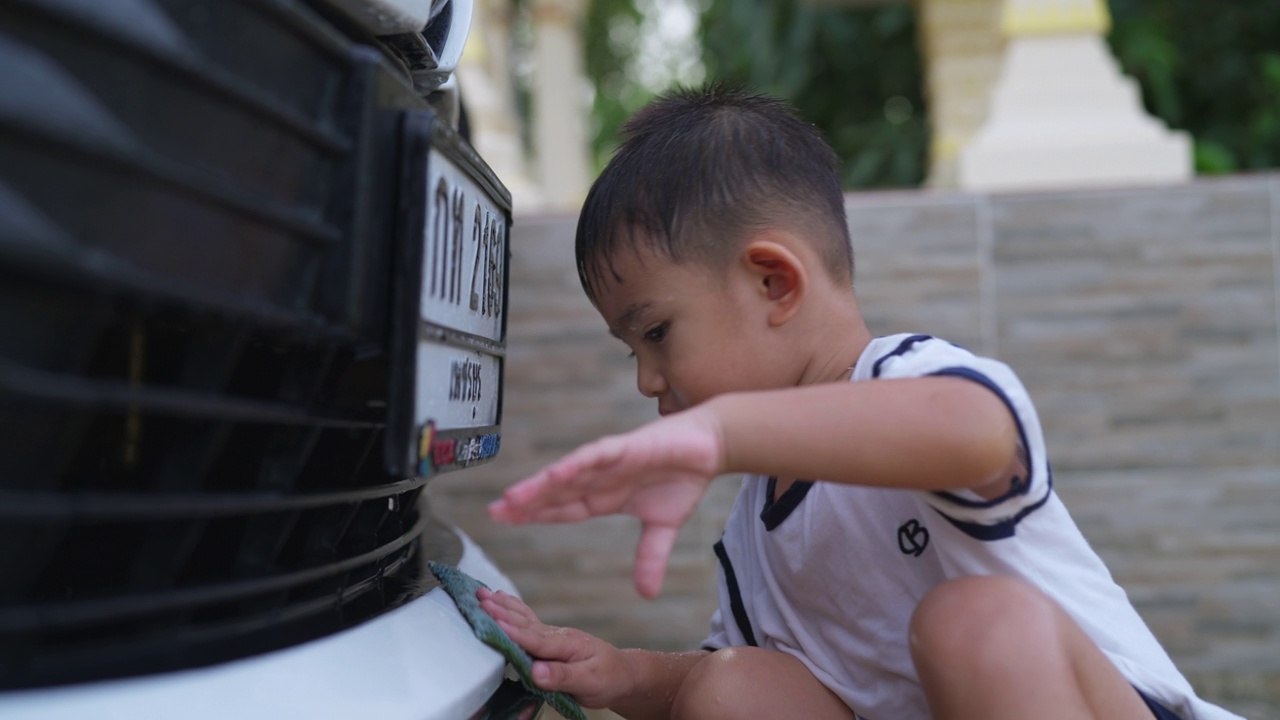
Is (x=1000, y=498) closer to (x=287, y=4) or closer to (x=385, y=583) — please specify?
(x=385, y=583)

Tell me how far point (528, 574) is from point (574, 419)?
44 centimetres

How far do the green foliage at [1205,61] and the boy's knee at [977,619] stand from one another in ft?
17.2

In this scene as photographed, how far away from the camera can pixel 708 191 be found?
1310 millimetres

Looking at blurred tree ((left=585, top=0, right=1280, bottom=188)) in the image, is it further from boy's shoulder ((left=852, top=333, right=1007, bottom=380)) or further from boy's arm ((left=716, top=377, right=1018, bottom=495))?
boy's arm ((left=716, top=377, right=1018, bottom=495))

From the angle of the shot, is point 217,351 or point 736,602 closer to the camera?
point 217,351

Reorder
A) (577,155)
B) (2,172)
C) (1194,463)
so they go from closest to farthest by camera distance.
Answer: (2,172), (1194,463), (577,155)

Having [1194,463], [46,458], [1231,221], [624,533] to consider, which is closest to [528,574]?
[624,533]

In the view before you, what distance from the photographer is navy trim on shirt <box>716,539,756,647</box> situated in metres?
1.52

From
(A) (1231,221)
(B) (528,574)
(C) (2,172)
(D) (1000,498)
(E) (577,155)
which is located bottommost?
(B) (528,574)

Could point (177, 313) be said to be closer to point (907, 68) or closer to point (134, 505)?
point (134, 505)

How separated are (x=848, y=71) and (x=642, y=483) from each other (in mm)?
7445

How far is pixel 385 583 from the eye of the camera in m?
1.08

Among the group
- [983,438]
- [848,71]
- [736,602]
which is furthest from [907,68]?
[983,438]

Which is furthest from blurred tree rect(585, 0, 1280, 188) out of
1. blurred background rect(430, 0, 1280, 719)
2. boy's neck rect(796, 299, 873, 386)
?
boy's neck rect(796, 299, 873, 386)
